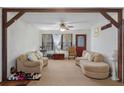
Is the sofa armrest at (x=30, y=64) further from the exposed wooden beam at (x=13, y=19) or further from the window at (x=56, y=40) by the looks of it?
the window at (x=56, y=40)

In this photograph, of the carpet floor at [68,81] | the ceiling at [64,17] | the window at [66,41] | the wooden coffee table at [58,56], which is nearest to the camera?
the carpet floor at [68,81]

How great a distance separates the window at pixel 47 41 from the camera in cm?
1282

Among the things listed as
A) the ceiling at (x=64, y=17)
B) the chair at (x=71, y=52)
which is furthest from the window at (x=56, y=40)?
the ceiling at (x=64, y=17)

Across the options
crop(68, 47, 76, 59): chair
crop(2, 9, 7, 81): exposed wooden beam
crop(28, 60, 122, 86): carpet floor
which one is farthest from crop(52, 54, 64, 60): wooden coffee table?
crop(2, 9, 7, 81): exposed wooden beam

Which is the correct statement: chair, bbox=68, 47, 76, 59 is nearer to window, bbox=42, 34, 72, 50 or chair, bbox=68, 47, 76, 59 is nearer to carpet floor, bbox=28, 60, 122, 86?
window, bbox=42, 34, 72, 50

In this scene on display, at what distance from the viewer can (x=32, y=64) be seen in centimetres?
635

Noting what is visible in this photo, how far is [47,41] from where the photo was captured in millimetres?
12852

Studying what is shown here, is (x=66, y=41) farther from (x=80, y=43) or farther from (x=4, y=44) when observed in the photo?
(x=4, y=44)

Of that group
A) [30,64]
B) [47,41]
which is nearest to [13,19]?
[30,64]

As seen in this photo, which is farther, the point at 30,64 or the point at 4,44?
the point at 30,64
